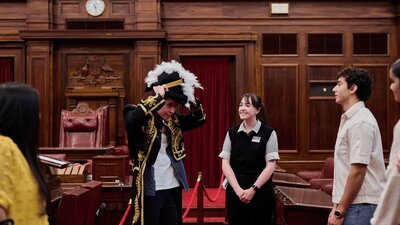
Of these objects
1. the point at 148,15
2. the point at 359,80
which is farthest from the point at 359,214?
the point at 148,15

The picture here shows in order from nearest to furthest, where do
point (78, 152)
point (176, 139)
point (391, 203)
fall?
point (391, 203), point (176, 139), point (78, 152)

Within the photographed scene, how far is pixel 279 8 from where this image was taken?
27.6 feet

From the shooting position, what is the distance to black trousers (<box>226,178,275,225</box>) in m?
3.62

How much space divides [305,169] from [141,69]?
2.82 meters

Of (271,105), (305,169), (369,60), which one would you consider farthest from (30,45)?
(369,60)

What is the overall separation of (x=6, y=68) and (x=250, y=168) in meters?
5.82

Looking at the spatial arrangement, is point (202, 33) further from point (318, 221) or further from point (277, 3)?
point (318, 221)

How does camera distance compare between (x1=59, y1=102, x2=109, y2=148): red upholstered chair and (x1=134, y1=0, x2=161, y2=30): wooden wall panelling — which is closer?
(x1=59, y1=102, x2=109, y2=148): red upholstered chair

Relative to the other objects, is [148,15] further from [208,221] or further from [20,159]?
[20,159]

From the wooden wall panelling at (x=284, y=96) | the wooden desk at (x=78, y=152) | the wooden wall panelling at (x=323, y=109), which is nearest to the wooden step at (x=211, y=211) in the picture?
the wooden desk at (x=78, y=152)

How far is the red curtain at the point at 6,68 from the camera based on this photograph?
8.42 metres

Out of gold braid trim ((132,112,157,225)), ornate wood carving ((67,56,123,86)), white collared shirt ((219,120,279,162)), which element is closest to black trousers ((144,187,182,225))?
gold braid trim ((132,112,157,225))

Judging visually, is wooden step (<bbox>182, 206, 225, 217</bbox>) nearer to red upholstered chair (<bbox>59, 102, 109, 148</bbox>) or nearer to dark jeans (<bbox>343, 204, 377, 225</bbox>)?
red upholstered chair (<bbox>59, 102, 109, 148</bbox>)

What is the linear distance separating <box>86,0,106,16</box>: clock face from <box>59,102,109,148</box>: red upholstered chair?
165 cm
